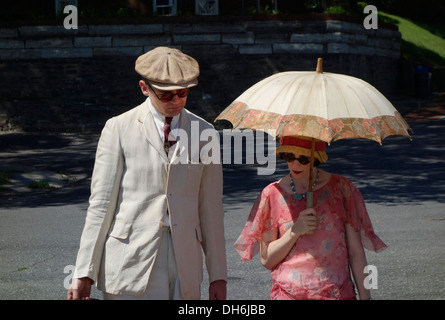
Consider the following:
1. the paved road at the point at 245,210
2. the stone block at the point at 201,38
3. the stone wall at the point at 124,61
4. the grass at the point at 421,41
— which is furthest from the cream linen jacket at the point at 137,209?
the grass at the point at 421,41

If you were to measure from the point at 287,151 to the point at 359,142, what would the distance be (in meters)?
15.1

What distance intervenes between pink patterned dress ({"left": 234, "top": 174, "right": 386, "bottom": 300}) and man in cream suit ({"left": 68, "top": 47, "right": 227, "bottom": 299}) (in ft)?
1.12

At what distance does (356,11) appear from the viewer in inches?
1016

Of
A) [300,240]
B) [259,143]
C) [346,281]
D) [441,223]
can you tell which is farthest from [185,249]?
[259,143]

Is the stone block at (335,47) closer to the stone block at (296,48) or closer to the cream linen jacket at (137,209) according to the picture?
the stone block at (296,48)

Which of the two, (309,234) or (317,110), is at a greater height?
(317,110)

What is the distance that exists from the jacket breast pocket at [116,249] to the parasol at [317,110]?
825 millimetres

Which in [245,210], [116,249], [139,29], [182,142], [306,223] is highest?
[139,29]

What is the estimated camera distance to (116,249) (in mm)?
3824

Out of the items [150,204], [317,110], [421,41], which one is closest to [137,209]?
[150,204]

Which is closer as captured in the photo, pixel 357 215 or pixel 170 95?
pixel 170 95

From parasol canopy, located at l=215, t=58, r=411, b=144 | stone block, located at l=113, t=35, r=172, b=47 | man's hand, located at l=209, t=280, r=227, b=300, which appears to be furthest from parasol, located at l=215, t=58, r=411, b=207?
stone block, located at l=113, t=35, r=172, b=47

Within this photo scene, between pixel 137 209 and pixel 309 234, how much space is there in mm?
938

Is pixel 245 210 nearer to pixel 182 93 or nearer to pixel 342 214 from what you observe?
pixel 342 214
